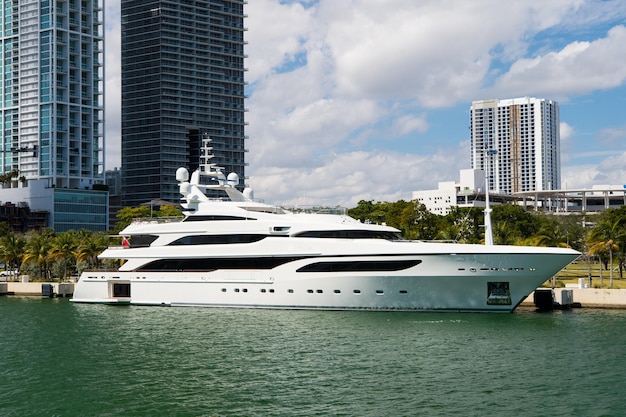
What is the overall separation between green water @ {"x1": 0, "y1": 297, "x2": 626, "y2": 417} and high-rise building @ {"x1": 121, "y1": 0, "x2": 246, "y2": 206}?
116565 mm

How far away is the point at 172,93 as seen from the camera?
153 meters

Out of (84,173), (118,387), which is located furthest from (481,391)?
(84,173)

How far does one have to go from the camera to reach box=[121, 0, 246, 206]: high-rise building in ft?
499

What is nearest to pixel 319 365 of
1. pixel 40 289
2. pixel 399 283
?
pixel 399 283

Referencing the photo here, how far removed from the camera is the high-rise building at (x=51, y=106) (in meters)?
126

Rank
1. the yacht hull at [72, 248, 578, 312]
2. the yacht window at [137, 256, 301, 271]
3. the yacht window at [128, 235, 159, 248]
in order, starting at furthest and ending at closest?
→ the yacht window at [128, 235, 159, 248]
the yacht window at [137, 256, 301, 271]
the yacht hull at [72, 248, 578, 312]

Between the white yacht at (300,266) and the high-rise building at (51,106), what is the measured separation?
277ft

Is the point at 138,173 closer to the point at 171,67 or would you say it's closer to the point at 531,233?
the point at 171,67

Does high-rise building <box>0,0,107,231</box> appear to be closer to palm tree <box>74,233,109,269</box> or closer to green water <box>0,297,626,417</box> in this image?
palm tree <box>74,233,109,269</box>

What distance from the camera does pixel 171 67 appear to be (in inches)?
6053

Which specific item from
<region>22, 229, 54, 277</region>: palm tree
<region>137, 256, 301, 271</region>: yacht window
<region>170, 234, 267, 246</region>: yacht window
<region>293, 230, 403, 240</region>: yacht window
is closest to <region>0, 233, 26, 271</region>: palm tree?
<region>22, 229, 54, 277</region>: palm tree

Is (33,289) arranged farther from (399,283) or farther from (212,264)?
(399,283)

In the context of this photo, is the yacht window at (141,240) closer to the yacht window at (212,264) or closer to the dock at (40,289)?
the yacht window at (212,264)

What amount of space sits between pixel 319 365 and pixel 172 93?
134m
